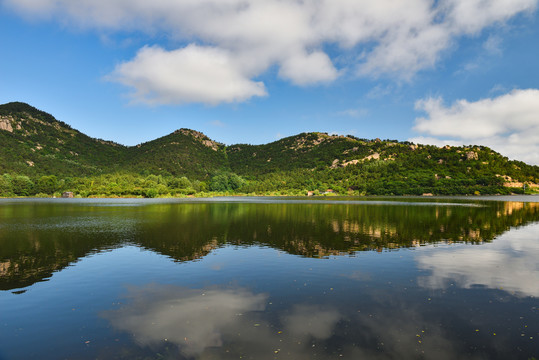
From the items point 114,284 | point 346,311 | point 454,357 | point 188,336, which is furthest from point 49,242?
point 454,357

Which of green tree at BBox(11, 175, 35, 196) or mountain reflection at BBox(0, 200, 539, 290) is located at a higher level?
green tree at BBox(11, 175, 35, 196)

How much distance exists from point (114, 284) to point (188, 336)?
385 inches

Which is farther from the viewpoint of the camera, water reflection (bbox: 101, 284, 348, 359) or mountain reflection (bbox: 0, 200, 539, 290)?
mountain reflection (bbox: 0, 200, 539, 290)

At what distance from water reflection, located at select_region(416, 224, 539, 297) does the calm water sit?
128 mm

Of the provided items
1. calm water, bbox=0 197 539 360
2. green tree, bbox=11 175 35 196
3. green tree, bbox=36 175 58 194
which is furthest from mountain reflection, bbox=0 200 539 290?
green tree, bbox=36 175 58 194

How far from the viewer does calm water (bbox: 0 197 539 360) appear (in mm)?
11344

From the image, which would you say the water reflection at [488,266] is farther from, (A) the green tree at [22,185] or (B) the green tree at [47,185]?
(B) the green tree at [47,185]

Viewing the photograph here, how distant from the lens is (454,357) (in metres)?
10.6

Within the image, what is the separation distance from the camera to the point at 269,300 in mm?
16094

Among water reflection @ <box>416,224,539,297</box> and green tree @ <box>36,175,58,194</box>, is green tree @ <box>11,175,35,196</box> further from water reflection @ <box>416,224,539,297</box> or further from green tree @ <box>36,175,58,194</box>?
water reflection @ <box>416,224,539,297</box>

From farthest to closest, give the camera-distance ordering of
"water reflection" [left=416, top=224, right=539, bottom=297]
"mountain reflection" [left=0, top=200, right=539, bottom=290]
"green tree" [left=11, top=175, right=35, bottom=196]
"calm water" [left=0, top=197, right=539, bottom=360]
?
"green tree" [left=11, top=175, right=35, bottom=196], "mountain reflection" [left=0, top=200, right=539, bottom=290], "water reflection" [left=416, top=224, right=539, bottom=297], "calm water" [left=0, top=197, right=539, bottom=360]

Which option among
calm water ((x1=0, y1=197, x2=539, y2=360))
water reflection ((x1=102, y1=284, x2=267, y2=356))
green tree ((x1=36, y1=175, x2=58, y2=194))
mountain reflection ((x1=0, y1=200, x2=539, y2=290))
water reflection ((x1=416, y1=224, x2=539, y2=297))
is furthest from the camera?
green tree ((x1=36, y1=175, x2=58, y2=194))

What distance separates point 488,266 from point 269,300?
1819 centimetres

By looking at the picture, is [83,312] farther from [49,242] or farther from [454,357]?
[49,242]
